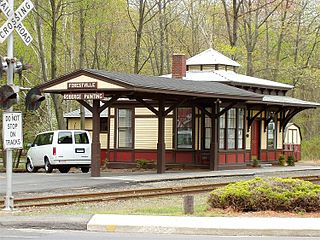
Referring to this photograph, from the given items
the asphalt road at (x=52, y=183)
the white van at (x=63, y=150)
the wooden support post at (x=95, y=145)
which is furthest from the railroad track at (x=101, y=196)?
the white van at (x=63, y=150)

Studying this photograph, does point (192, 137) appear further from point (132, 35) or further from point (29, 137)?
point (132, 35)

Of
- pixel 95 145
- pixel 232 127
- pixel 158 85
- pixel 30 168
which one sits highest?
pixel 158 85

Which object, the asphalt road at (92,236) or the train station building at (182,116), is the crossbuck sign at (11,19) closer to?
the asphalt road at (92,236)

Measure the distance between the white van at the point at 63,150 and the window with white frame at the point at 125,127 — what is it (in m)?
3.12

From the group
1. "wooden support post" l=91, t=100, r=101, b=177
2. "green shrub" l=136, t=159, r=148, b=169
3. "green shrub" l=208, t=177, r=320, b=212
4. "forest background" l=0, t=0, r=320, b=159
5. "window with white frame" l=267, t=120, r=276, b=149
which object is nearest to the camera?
"green shrub" l=208, t=177, r=320, b=212

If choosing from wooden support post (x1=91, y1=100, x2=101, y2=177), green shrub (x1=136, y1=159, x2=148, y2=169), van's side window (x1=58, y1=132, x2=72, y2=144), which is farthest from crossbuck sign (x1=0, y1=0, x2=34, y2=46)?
green shrub (x1=136, y1=159, x2=148, y2=169)

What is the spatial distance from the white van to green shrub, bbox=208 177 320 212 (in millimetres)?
15457

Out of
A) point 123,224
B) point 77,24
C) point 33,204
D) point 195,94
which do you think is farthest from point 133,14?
point 123,224

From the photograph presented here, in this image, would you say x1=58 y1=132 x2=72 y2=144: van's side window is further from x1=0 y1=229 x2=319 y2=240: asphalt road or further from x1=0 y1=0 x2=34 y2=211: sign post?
x1=0 y1=229 x2=319 y2=240: asphalt road

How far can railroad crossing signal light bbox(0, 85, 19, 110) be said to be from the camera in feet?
54.7

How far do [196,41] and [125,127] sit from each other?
2900 cm

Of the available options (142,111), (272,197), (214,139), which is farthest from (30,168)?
(272,197)

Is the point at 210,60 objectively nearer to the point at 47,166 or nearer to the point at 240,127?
the point at 240,127

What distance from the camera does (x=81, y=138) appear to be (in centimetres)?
3197
